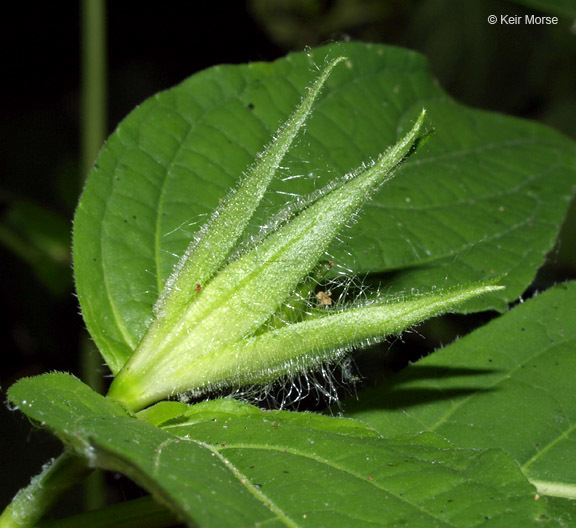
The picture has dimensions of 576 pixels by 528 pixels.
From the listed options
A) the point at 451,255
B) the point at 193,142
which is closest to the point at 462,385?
the point at 451,255

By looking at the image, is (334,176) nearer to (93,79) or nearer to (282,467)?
(282,467)

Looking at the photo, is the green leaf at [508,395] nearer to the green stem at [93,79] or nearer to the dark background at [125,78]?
the dark background at [125,78]

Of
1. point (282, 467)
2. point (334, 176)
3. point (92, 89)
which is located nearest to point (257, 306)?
point (282, 467)

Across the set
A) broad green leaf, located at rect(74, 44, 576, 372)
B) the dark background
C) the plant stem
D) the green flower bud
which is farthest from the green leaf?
the plant stem

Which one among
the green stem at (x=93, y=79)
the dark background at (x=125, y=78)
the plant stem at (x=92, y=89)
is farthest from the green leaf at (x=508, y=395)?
the green stem at (x=93, y=79)

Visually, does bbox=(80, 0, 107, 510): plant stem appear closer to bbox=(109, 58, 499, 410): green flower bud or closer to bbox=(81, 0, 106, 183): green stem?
bbox=(81, 0, 106, 183): green stem

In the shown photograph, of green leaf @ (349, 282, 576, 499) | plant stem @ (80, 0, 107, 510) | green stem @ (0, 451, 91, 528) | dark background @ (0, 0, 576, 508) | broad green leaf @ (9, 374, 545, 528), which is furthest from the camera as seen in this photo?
dark background @ (0, 0, 576, 508)
